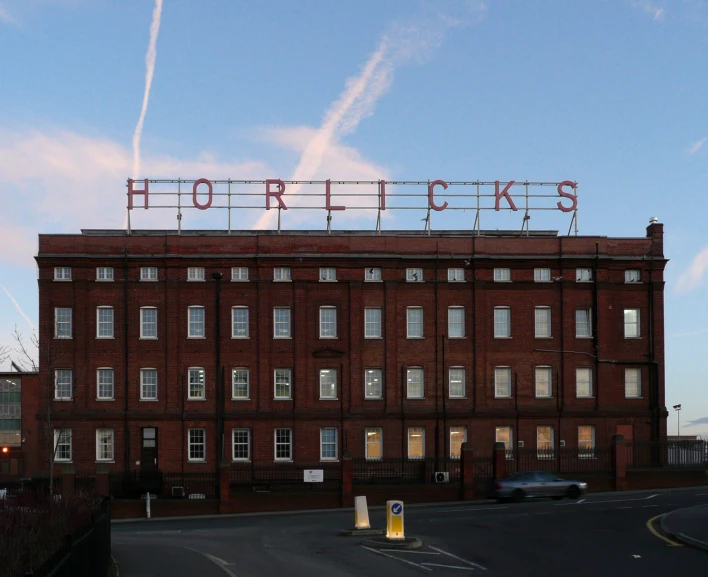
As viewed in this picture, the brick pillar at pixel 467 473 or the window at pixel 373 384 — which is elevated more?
the window at pixel 373 384

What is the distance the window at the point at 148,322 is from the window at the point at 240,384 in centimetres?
546

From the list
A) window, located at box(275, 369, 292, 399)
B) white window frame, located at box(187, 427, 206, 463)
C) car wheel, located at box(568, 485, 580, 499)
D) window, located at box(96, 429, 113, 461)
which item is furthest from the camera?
window, located at box(275, 369, 292, 399)

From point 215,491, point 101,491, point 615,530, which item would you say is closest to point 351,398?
point 215,491

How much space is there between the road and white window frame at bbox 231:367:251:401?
18534mm

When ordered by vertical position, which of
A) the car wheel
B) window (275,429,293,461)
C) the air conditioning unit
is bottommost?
the air conditioning unit

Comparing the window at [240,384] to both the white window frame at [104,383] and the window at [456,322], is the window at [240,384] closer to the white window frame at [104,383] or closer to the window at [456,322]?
the white window frame at [104,383]

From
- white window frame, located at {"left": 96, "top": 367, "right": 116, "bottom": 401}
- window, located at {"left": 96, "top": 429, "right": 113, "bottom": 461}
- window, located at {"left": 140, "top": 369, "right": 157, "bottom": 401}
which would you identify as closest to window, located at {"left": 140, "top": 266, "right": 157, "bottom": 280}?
window, located at {"left": 140, "top": 369, "right": 157, "bottom": 401}

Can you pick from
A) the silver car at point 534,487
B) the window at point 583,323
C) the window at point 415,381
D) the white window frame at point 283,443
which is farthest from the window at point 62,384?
the window at point 583,323

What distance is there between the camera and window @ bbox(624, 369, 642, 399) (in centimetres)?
6419

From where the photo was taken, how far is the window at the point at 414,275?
63344 mm

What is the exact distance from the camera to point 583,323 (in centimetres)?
6419

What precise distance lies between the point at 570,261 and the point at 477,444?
1274 centimetres

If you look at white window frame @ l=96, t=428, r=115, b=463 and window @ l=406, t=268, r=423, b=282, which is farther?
window @ l=406, t=268, r=423, b=282

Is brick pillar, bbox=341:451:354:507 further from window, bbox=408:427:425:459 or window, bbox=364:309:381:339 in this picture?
window, bbox=364:309:381:339
